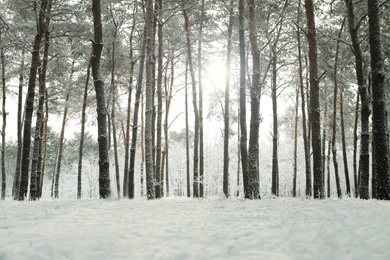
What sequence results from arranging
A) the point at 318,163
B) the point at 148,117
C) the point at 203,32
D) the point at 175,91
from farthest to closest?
the point at 175,91 → the point at 203,32 → the point at 148,117 → the point at 318,163

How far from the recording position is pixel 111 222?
4.07 m

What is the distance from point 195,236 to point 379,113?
636 centimetres

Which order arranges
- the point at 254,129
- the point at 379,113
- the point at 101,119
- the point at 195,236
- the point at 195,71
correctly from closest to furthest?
the point at 195,236
the point at 379,113
the point at 101,119
the point at 254,129
the point at 195,71

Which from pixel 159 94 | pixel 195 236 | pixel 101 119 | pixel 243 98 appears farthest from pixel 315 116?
pixel 195 236

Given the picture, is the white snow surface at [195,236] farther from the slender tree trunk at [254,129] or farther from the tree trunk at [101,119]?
the slender tree trunk at [254,129]

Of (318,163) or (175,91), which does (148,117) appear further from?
(175,91)

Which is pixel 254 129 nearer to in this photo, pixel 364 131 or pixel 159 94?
pixel 364 131

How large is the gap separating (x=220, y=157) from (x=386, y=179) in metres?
41.6

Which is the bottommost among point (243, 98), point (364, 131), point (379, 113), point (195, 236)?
point (195, 236)

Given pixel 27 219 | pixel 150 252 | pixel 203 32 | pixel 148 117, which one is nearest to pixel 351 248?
pixel 150 252

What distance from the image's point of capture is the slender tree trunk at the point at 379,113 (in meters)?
7.46

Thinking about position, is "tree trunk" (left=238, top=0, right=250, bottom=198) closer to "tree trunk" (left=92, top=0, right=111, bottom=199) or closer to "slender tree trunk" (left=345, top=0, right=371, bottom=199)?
"slender tree trunk" (left=345, top=0, right=371, bottom=199)

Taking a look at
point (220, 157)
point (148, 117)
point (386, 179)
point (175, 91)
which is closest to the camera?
point (386, 179)

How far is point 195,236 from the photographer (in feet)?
11.0
